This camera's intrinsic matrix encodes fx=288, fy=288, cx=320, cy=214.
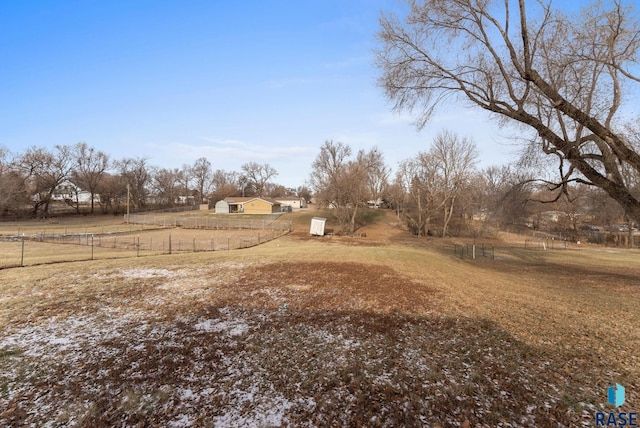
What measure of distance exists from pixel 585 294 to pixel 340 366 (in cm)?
1025

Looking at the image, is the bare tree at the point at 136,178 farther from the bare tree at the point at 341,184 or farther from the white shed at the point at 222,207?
the bare tree at the point at 341,184

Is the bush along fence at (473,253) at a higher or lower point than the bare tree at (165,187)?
lower

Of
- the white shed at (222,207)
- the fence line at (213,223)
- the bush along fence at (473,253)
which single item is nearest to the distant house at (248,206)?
the white shed at (222,207)

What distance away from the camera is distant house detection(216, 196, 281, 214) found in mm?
66438

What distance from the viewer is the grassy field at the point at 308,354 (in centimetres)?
369

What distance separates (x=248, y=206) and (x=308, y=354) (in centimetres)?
6421

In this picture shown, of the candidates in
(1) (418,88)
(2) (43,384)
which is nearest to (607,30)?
(1) (418,88)

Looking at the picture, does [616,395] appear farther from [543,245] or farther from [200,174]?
[200,174]

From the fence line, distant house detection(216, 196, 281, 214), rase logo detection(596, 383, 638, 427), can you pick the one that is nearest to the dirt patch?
rase logo detection(596, 383, 638, 427)

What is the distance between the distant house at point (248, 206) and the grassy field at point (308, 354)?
56.4 meters

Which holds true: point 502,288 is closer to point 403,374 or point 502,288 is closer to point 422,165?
point 403,374

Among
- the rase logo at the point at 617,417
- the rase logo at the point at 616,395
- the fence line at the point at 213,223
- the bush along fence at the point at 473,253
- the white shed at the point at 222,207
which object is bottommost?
the bush along fence at the point at 473,253

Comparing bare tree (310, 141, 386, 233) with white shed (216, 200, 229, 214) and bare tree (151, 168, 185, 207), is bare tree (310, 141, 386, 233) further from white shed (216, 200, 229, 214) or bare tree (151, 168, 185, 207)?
bare tree (151, 168, 185, 207)

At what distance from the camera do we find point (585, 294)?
392 inches
